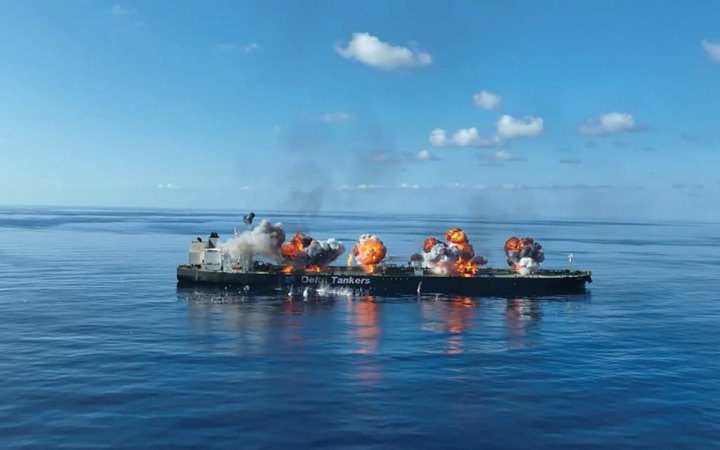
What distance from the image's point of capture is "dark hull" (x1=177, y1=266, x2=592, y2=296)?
13162 cm

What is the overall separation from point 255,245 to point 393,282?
1479 inches

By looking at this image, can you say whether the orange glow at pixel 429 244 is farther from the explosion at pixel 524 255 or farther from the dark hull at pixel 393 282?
the explosion at pixel 524 255

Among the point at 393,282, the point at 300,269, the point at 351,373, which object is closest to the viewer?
the point at 351,373

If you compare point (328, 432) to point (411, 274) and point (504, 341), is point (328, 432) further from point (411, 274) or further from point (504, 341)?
point (411, 274)

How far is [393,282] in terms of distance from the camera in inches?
5256

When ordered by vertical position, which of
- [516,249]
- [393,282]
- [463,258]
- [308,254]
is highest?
[516,249]

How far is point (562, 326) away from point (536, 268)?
4961cm

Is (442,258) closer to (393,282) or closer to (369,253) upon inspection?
(393,282)

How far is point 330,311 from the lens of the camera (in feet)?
355

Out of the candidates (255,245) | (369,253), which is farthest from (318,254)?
(255,245)

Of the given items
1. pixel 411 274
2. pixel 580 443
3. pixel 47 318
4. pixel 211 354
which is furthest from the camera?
pixel 411 274

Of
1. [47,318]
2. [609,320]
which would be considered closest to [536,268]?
[609,320]

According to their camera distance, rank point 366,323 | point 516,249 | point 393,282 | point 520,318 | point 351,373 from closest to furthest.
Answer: point 351,373
point 366,323
point 520,318
point 393,282
point 516,249

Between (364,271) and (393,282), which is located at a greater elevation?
(364,271)
